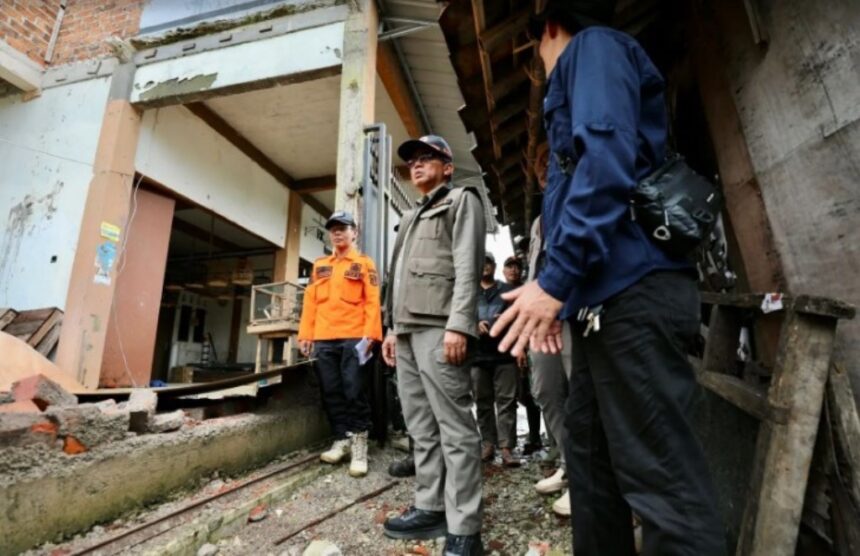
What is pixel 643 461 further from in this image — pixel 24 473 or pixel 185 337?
pixel 185 337

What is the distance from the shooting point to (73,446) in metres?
2.17

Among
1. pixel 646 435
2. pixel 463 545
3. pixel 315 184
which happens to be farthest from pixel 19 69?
pixel 646 435

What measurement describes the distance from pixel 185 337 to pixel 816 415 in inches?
612

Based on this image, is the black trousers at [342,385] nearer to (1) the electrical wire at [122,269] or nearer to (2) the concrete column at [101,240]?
(2) the concrete column at [101,240]

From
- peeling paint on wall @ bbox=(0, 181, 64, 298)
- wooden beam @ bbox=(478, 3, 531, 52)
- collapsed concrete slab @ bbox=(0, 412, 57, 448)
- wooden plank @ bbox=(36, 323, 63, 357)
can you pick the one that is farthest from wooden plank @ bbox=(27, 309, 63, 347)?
wooden beam @ bbox=(478, 3, 531, 52)

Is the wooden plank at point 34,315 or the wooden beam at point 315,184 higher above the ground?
the wooden beam at point 315,184

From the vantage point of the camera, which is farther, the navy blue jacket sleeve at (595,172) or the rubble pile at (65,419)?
the rubble pile at (65,419)

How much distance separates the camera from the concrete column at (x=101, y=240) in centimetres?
548

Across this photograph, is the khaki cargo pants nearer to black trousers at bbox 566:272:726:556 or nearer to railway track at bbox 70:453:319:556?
black trousers at bbox 566:272:726:556

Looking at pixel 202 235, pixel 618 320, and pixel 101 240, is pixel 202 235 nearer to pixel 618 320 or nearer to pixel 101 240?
pixel 101 240

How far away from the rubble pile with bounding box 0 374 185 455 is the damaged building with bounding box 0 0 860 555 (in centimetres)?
1

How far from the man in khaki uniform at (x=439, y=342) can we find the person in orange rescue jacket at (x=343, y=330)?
1.02 meters

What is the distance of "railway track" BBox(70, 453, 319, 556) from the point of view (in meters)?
1.89

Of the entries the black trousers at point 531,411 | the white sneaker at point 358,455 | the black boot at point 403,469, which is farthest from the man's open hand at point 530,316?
the black trousers at point 531,411
